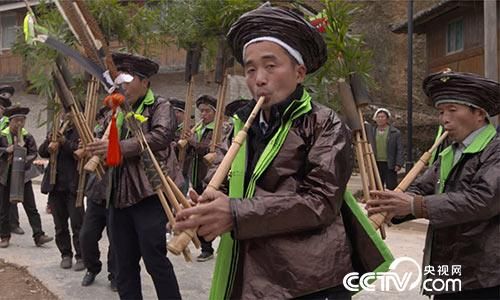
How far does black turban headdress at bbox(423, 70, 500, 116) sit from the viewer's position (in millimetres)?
2939

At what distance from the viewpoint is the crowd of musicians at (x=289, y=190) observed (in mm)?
2020

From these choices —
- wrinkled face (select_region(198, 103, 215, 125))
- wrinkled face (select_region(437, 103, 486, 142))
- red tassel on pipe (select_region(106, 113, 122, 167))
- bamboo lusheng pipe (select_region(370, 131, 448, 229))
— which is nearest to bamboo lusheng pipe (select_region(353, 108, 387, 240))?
bamboo lusheng pipe (select_region(370, 131, 448, 229))

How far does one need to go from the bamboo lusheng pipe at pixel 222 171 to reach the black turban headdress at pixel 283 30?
0.26 meters

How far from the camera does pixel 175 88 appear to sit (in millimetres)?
20609

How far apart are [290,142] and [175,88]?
61.8 feet

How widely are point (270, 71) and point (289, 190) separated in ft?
1.52

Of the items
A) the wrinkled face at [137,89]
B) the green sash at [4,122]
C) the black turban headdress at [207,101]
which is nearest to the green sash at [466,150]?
the wrinkled face at [137,89]

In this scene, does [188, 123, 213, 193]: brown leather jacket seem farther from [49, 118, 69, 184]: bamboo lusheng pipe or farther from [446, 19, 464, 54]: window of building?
[446, 19, 464, 54]: window of building

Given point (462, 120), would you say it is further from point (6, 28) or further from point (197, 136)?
point (6, 28)

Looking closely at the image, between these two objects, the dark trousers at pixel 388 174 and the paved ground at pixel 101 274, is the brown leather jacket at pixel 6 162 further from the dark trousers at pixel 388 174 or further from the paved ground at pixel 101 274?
the dark trousers at pixel 388 174

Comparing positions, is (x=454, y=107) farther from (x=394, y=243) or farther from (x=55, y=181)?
(x=394, y=243)

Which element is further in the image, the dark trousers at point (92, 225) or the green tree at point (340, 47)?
the dark trousers at point (92, 225)

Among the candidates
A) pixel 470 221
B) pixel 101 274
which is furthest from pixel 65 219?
pixel 470 221

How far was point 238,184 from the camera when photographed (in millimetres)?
2178
